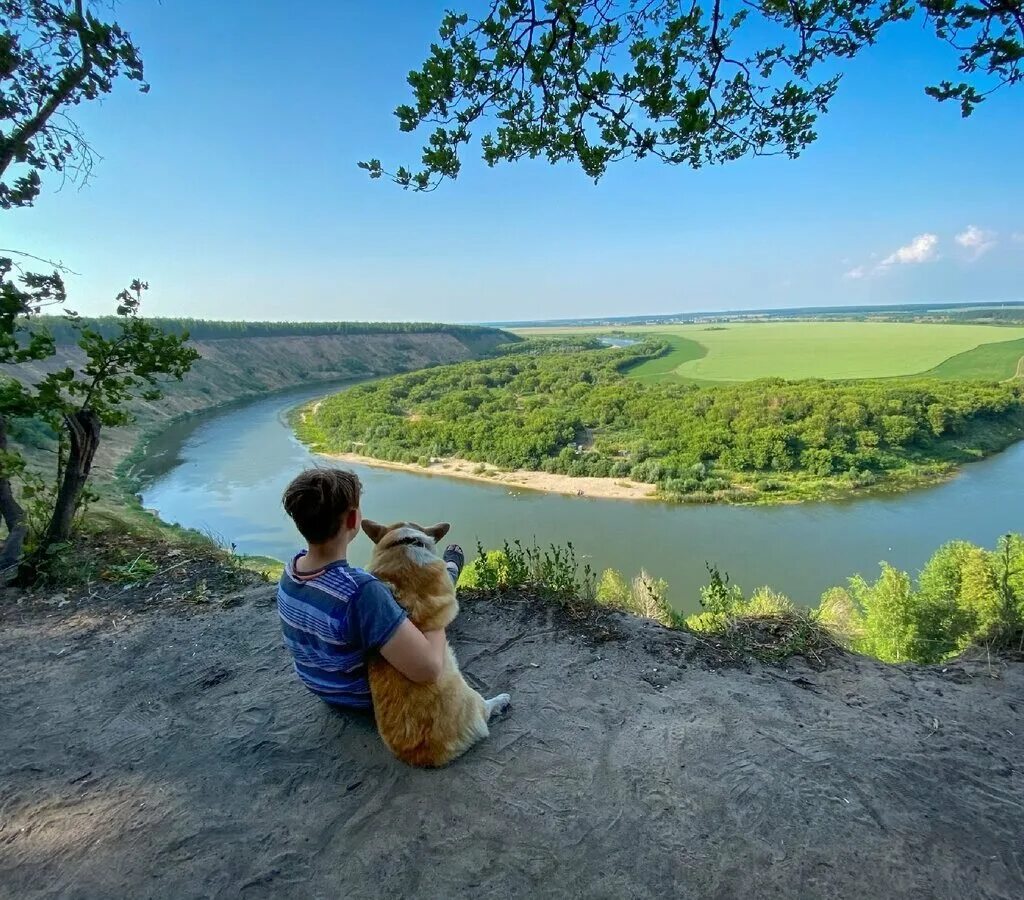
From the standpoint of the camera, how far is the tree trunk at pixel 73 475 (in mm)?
5156

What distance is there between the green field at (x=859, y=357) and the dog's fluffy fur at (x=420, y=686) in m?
71.2

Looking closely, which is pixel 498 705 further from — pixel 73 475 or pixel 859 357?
pixel 859 357

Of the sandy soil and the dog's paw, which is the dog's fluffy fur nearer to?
the dog's paw

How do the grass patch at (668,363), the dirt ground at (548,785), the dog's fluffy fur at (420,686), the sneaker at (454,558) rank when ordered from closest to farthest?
1. the dirt ground at (548,785)
2. the dog's fluffy fur at (420,686)
3. the sneaker at (454,558)
4. the grass patch at (668,363)

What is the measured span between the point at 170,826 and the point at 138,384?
13.4ft

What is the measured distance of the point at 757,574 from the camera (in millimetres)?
23781

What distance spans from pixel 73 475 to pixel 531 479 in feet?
115

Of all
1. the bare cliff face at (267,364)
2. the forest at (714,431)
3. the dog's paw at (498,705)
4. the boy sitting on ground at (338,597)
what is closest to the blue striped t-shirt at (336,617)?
the boy sitting on ground at (338,597)

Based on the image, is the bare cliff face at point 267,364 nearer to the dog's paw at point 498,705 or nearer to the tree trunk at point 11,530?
the tree trunk at point 11,530

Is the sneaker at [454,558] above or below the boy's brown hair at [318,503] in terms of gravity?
below

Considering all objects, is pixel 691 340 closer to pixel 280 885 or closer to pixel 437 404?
pixel 437 404

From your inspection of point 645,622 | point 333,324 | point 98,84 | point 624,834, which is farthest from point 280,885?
point 333,324

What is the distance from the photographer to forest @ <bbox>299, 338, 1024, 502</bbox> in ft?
123

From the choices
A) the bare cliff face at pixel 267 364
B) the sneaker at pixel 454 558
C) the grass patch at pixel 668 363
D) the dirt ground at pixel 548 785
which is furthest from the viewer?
the grass patch at pixel 668 363
